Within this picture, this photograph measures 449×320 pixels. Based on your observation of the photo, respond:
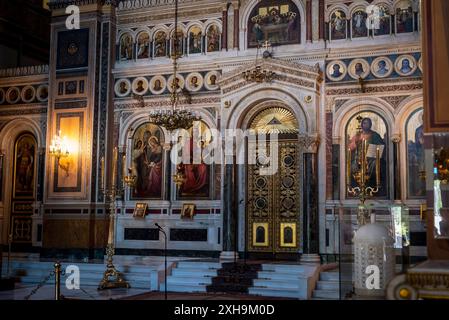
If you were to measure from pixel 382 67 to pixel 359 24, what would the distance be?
4.04ft

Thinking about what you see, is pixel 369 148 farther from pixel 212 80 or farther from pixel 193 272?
pixel 193 272

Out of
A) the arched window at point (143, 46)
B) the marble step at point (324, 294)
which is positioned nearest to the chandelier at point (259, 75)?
the arched window at point (143, 46)

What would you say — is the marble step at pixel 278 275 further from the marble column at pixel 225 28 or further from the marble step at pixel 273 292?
the marble column at pixel 225 28

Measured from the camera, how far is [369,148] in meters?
15.4

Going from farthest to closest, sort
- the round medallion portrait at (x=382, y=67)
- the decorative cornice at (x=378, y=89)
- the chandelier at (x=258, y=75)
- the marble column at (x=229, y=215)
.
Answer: the chandelier at (x=258, y=75), the marble column at (x=229, y=215), the round medallion portrait at (x=382, y=67), the decorative cornice at (x=378, y=89)

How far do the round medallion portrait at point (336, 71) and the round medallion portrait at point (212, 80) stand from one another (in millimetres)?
2896

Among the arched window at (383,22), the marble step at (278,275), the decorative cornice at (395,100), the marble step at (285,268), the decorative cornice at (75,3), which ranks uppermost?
the decorative cornice at (75,3)

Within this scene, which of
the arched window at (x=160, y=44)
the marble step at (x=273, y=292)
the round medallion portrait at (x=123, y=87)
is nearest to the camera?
the marble step at (x=273, y=292)

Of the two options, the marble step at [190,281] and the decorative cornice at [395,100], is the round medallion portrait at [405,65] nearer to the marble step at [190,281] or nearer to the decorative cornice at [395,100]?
the decorative cornice at [395,100]

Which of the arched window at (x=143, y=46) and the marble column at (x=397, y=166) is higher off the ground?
the arched window at (x=143, y=46)

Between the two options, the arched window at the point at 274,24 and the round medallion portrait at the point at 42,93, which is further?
the round medallion portrait at the point at 42,93

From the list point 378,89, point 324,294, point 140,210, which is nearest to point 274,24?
point 378,89

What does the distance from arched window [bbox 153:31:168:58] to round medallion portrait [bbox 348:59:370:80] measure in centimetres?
505

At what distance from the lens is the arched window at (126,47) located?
17938 mm
